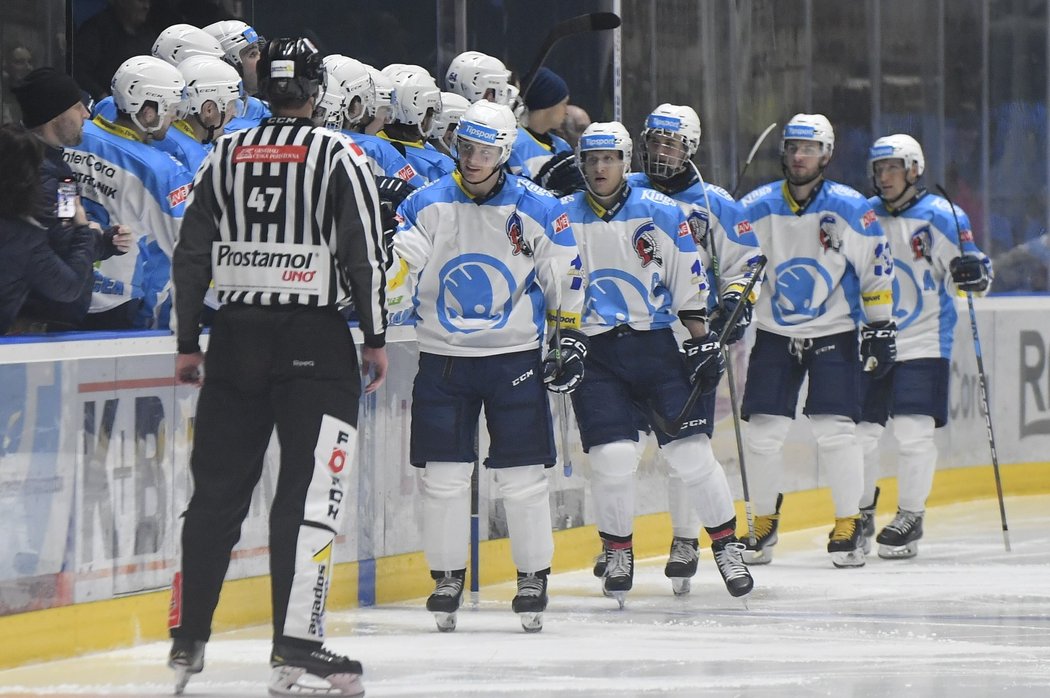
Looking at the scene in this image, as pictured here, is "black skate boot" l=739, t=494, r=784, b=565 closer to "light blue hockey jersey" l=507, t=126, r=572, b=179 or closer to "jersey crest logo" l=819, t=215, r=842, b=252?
"jersey crest logo" l=819, t=215, r=842, b=252

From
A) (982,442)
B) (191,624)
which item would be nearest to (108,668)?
(191,624)

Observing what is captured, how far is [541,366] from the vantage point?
622 cm

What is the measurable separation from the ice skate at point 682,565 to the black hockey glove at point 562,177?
140 centimetres

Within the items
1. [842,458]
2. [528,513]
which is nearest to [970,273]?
[842,458]

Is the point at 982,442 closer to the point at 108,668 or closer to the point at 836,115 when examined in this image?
the point at 836,115

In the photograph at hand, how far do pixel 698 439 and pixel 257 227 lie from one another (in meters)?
2.35

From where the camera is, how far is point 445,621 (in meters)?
6.16

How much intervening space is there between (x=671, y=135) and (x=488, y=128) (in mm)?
1189

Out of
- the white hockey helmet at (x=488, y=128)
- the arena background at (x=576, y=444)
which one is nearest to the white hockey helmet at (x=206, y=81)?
the white hockey helmet at (x=488, y=128)

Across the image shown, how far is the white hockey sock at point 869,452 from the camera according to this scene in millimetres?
8305

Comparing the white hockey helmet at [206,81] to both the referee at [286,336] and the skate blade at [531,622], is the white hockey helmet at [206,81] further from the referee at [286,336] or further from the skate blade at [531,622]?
the skate blade at [531,622]

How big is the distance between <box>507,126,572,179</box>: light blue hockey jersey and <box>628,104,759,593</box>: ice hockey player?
664 millimetres

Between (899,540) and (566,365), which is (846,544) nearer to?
(899,540)

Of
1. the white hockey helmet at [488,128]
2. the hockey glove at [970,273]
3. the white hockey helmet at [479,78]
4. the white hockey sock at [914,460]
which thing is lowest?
the white hockey sock at [914,460]
